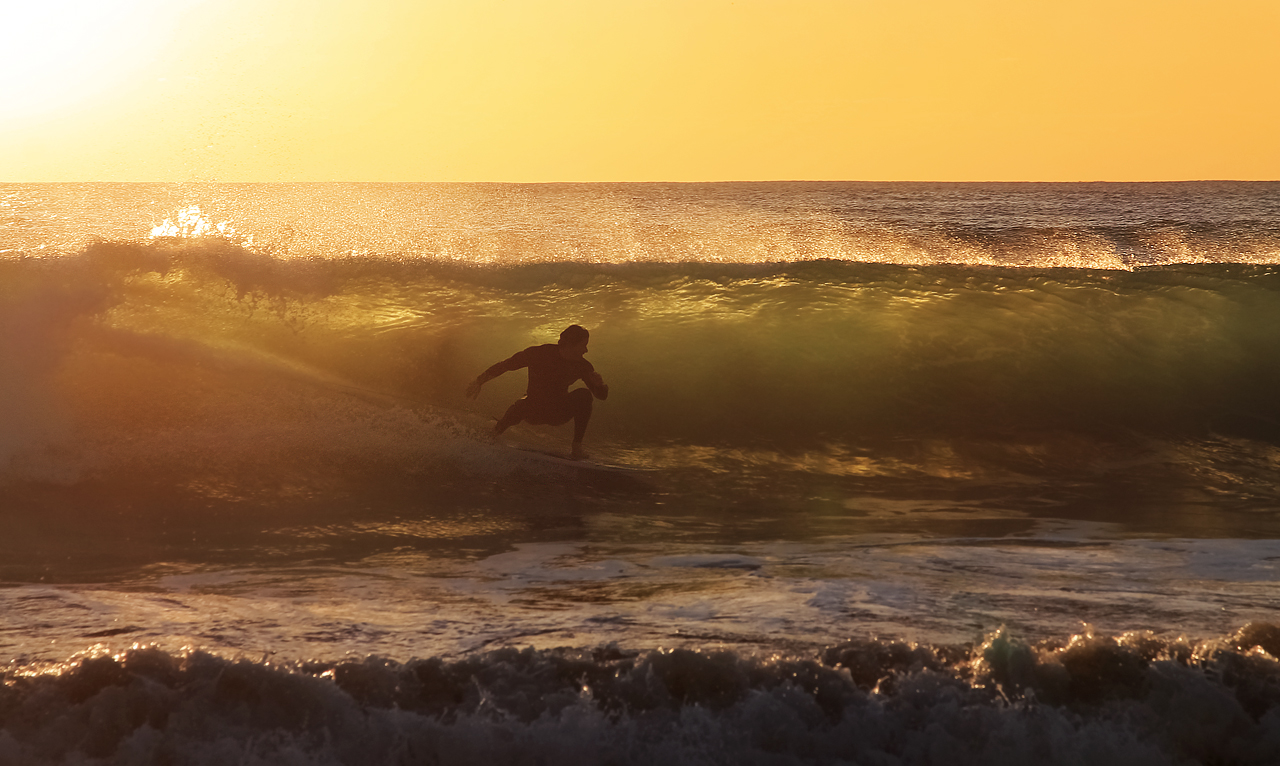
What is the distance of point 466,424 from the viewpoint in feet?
24.6

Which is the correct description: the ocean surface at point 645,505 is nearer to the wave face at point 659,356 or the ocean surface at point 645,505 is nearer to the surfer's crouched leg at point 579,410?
→ the wave face at point 659,356

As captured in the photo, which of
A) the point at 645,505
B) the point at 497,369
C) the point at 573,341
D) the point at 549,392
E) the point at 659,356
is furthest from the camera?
the point at 659,356

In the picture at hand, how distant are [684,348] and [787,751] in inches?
305

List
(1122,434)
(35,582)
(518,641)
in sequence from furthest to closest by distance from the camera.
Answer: (1122,434)
(35,582)
(518,641)

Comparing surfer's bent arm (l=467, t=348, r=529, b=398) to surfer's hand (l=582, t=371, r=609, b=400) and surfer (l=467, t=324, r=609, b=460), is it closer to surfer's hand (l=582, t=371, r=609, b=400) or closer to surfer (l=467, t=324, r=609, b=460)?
surfer (l=467, t=324, r=609, b=460)

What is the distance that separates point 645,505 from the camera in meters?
6.48

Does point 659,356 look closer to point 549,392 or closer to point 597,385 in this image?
point 549,392

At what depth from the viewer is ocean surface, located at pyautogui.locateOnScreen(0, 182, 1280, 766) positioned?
3.06 meters

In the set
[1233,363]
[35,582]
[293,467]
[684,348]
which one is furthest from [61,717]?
[1233,363]

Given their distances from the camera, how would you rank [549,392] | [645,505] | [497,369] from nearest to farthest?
[645,505] → [497,369] → [549,392]

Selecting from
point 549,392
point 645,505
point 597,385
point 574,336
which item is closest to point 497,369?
point 549,392

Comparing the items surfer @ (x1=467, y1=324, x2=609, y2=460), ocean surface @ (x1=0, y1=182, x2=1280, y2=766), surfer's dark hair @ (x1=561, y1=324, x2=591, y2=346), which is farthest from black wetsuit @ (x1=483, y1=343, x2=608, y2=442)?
ocean surface @ (x1=0, y1=182, x2=1280, y2=766)

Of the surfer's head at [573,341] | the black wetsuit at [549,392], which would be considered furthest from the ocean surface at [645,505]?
the surfer's head at [573,341]

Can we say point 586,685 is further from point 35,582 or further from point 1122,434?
point 1122,434
